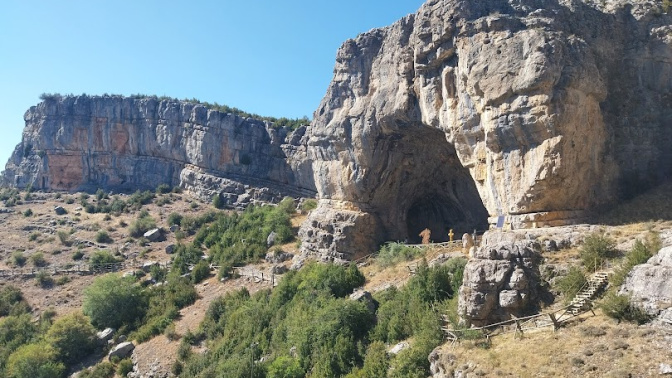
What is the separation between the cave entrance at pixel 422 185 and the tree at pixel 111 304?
15886 mm

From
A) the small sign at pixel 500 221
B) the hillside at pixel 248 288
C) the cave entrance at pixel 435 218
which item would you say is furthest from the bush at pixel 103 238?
the small sign at pixel 500 221

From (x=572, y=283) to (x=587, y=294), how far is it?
536mm

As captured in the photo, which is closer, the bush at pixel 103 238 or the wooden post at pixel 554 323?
the wooden post at pixel 554 323

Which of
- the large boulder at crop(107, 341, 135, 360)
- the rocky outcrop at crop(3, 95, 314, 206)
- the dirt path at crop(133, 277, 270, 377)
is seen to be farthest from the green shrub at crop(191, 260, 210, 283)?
the rocky outcrop at crop(3, 95, 314, 206)

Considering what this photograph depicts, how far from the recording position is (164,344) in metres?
24.6

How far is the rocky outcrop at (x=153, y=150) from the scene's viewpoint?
47.7 meters

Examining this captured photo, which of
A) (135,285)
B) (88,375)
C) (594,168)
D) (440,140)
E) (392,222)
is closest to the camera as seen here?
(594,168)

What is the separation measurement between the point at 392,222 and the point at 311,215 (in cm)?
502

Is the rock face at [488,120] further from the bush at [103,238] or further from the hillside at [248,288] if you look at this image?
the bush at [103,238]

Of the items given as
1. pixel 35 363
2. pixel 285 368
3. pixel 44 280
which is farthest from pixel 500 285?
pixel 44 280

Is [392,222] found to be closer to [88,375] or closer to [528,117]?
[528,117]

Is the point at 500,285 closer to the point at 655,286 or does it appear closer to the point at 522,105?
the point at 655,286

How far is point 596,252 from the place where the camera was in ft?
46.5

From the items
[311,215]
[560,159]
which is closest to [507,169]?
[560,159]
